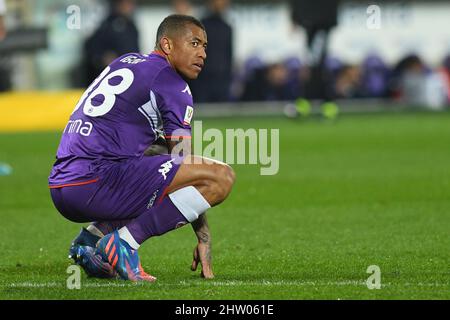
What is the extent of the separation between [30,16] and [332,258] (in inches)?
722

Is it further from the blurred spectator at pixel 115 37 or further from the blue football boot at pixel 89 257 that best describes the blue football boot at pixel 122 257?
the blurred spectator at pixel 115 37

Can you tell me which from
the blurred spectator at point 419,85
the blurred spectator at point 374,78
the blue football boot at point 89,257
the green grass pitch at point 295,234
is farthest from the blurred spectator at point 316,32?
the blue football boot at point 89,257

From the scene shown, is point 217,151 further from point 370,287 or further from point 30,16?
point 30,16

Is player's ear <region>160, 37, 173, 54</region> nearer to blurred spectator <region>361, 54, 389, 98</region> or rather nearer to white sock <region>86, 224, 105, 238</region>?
white sock <region>86, 224, 105, 238</region>

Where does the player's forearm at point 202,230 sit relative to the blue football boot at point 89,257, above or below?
above

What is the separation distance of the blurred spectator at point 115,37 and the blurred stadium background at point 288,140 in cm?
4

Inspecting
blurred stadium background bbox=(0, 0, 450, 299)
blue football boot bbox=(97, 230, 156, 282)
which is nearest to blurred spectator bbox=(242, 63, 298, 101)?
blurred stadium background bbox=(0, 0, 450, 299)

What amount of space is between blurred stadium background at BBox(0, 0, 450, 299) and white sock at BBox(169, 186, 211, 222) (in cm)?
41

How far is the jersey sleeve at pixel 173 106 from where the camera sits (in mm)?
6215

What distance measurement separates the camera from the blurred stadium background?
674 cm

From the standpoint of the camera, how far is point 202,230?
21.2 feet

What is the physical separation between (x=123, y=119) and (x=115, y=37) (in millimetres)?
15085

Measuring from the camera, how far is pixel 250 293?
19.1 feet
